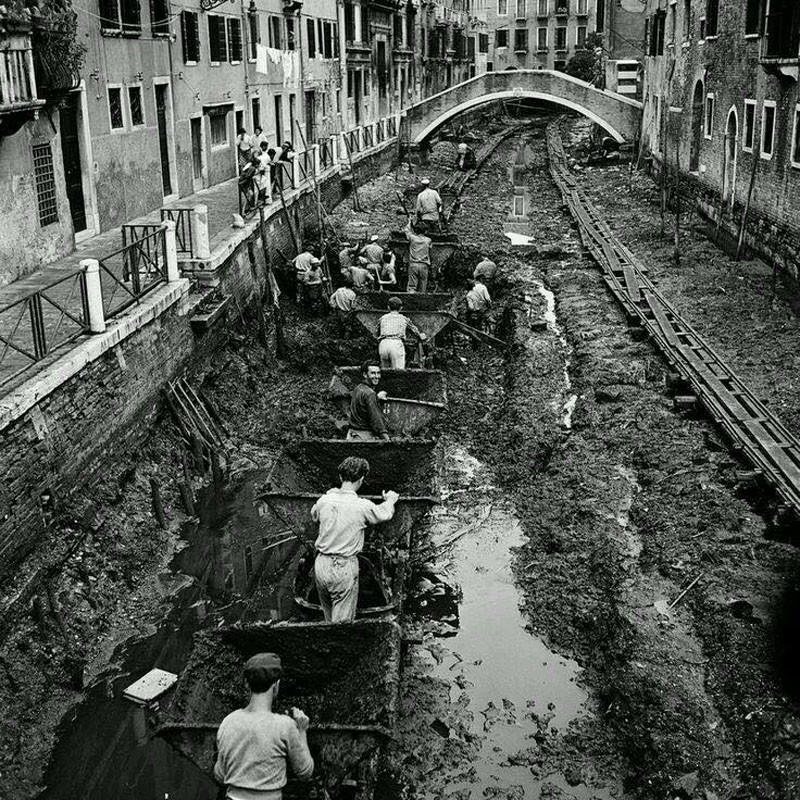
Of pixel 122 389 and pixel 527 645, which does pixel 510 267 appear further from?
pixel 527 645

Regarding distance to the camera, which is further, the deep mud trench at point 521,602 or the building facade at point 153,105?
the building facade at point 153,105

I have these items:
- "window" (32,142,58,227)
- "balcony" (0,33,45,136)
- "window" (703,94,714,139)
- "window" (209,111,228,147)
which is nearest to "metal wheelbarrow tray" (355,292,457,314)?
"window" (32,142,58,227)

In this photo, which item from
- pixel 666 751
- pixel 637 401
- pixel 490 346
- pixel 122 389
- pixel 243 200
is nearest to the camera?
pixel 666 751

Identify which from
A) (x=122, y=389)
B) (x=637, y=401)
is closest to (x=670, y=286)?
(x=637, y=401)

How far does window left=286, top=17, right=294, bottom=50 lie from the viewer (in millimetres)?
32850

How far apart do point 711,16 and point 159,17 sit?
16.2 meters

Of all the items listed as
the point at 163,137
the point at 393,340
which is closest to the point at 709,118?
the point at 163,137

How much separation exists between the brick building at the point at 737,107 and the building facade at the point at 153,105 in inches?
444

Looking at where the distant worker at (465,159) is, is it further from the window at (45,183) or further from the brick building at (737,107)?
the window at (45,183)

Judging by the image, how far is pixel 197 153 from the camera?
1014 inches

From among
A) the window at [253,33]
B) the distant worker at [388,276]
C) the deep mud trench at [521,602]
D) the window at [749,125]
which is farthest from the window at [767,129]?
the window at [253,33]

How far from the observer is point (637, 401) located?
46.9ft

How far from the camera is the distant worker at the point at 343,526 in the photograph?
7.99 metres

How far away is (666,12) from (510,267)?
19.5m
